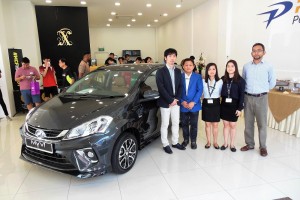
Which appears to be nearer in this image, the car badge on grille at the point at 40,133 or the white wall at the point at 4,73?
the car badge on grille at the point at 40,133

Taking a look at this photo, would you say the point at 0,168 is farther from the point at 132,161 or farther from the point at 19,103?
the point at 19,103

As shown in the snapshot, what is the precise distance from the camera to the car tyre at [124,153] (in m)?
2.38

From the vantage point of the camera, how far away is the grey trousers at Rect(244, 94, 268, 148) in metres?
2.93

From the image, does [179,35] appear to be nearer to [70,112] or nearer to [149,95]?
[149,95]

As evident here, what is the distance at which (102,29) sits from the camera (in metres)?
13.6

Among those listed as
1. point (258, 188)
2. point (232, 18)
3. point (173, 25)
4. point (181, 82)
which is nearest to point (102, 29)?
point (173, 25)

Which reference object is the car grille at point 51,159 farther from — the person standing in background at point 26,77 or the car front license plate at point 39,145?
the person standing in background at point 26,77

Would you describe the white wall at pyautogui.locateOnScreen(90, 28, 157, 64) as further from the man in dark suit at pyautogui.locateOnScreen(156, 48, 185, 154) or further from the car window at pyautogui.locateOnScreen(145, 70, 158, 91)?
the man in dark suit at pyautogui.locateOnScreen(156, 48, 185, 154)

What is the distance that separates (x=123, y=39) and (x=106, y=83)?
11635mm

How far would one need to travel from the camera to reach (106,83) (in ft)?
9.85

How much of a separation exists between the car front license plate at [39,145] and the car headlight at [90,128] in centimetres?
21

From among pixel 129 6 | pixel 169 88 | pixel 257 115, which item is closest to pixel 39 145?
pixel 169 88

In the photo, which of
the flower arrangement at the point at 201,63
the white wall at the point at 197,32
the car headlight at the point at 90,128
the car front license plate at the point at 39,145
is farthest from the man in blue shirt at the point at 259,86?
the flower arrangement at the point at 201,63

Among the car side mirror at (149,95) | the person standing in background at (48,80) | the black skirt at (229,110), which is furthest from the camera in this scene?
the person standing in background at (48,80)
